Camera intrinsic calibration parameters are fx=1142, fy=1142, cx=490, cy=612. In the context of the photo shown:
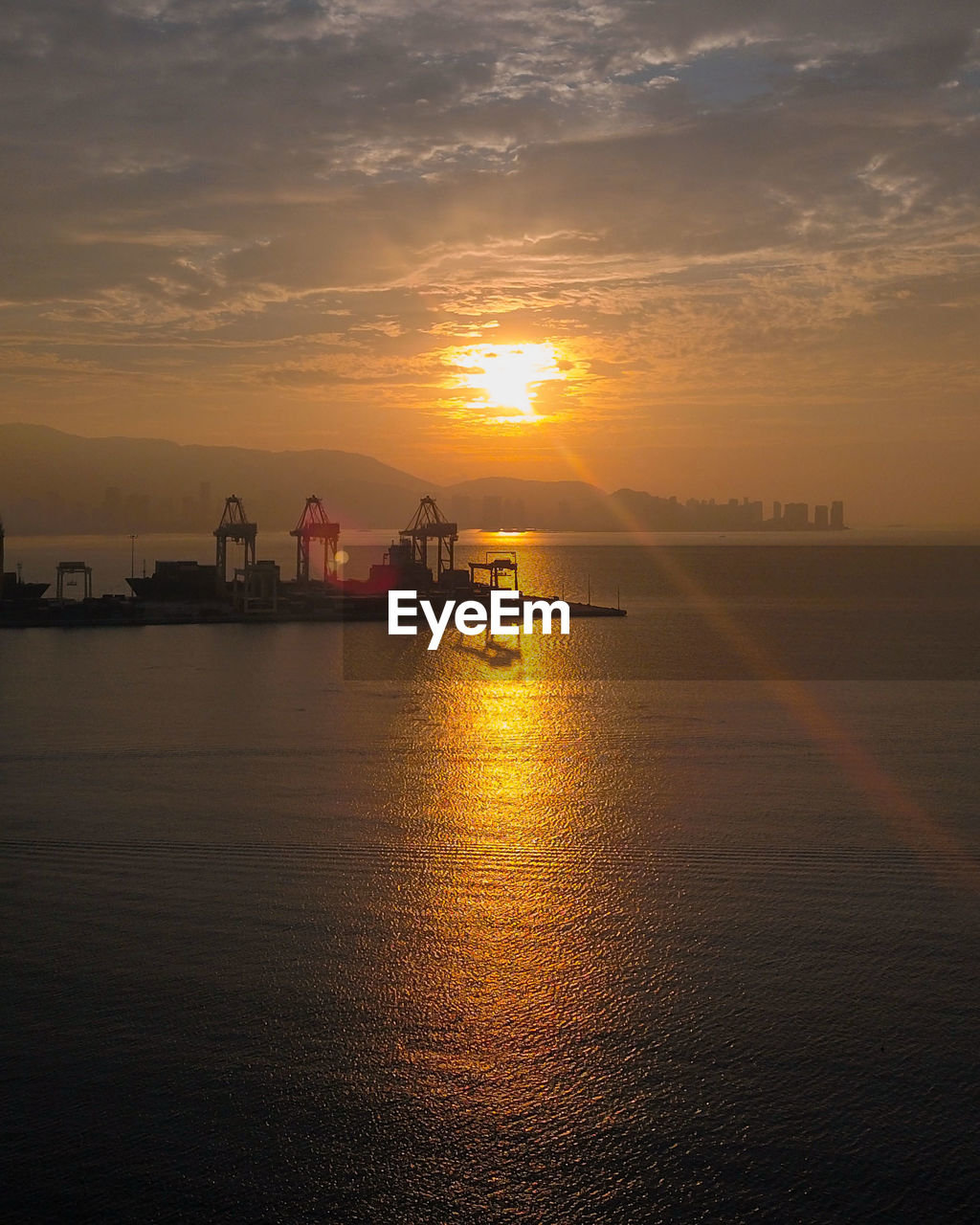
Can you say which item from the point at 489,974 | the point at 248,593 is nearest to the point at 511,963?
the point at 489,974

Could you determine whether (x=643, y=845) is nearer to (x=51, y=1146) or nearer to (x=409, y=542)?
(x=51, y=1146)

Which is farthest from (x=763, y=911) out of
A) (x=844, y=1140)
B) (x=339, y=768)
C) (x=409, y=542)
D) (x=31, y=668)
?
(x=409, y=542)

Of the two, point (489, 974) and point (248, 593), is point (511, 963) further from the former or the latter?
point (248, 593)

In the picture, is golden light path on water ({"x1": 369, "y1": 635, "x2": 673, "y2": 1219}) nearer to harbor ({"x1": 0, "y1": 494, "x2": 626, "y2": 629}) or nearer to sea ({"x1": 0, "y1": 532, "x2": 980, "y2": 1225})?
sea ({"x1": 0, "y1": 532, "x2": 980, "y2": 1225})

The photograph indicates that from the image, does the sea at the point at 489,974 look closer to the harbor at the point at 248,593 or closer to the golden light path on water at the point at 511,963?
the golden light path on water at the point at 511,963

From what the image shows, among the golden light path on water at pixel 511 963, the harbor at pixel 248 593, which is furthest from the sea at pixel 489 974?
the harbor at pixel 248 593

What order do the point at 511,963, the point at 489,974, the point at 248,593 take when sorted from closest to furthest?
the point at 489,974
the point at 511,963
the point at 248,593

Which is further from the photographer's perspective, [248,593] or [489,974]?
[248,593]

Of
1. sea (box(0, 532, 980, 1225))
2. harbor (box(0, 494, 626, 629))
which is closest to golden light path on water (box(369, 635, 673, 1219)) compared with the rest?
sea (box(0, 532, 980, 1225))
